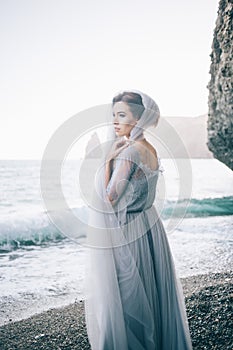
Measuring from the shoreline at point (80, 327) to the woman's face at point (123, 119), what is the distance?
4.46 ft

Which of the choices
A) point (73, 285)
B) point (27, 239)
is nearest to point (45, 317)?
point (73, 285)

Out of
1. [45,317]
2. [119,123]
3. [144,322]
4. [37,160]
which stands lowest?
[37,160]

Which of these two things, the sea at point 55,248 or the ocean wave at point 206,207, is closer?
the sea at point 55,248

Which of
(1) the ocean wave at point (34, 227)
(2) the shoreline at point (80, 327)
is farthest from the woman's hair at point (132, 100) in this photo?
(1) the ocean wave at point (34, 227)

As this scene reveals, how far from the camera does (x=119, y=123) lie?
68.6 inches

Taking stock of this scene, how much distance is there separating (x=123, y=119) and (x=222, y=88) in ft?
3.69

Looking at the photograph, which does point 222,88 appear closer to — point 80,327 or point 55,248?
point 80,327

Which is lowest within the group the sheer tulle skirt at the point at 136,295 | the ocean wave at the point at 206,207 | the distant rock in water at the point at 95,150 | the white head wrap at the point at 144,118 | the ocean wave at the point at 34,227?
the ocean wave at the point at 206,207

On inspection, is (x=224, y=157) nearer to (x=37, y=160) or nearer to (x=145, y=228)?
(x=145, y=228)

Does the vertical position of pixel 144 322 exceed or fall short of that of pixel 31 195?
it exceeds it

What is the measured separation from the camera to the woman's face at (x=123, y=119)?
68.4 inches

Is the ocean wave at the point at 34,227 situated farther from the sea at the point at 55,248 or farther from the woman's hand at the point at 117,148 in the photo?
the woman's hand at the point at 117,148

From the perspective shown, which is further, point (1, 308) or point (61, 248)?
point (61, 248)

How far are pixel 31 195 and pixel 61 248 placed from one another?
606 centimetres
